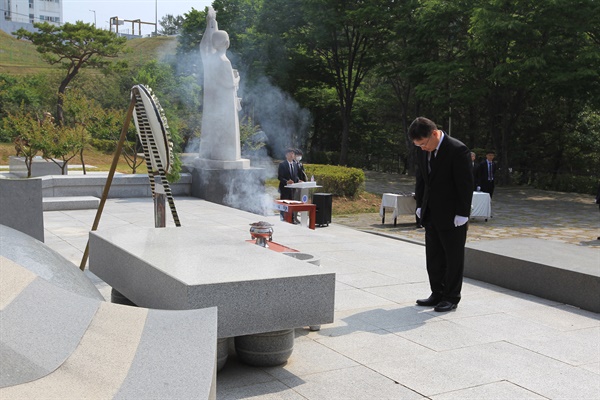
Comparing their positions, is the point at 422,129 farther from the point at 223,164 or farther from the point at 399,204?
the point at 223,164

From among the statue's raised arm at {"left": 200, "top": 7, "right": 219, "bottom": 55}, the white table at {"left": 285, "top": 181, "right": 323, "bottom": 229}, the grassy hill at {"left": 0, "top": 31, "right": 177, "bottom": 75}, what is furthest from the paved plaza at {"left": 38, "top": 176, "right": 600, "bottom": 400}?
the grassy hill at {"left": 0, "top": 31, "right": 177, "bottom": 75}

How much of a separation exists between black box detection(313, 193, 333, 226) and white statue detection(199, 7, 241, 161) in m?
3.61

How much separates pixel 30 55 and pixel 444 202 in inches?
2490

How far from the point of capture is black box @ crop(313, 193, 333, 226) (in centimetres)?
1308

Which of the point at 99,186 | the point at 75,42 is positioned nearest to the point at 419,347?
the point at 99,186

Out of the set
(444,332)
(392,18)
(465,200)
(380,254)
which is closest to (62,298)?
(444,332)

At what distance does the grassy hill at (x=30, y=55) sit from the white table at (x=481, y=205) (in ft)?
111

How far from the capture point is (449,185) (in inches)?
233

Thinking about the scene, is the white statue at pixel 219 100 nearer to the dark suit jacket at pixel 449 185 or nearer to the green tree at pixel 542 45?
the green tree at pixel 542 45

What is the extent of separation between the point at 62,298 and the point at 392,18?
27.2 metres

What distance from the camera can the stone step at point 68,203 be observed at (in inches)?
523

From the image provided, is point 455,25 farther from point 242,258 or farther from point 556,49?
point 242,258

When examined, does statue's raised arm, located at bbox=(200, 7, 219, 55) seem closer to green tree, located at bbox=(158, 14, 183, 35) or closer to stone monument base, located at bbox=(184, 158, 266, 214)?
stone monument base, located at bbox=(184, 158, 266, 214)

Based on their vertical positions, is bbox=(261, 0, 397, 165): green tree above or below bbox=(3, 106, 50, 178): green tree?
above
